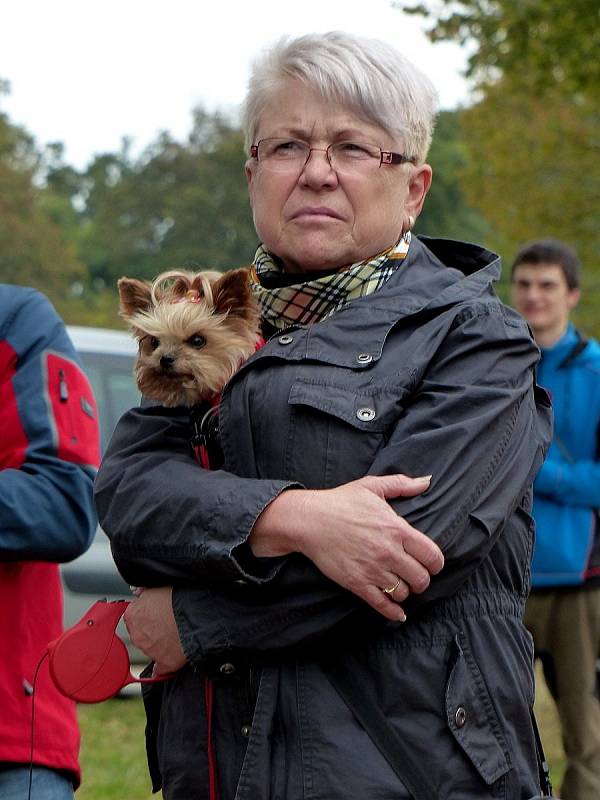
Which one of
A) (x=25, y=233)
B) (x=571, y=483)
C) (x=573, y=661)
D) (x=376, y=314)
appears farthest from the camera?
(x=25, y=233)

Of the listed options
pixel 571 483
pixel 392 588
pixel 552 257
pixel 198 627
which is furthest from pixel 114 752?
pixel 392 588

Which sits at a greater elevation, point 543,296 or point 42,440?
point 42,440

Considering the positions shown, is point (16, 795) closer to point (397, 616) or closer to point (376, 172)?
point (397, 616)

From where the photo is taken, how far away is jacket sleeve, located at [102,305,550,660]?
2.51 m

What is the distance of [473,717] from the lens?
254 centimetres

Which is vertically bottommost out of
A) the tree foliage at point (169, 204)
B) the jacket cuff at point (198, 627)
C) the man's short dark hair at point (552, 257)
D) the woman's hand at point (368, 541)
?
the tree foliage at point (169, 204)

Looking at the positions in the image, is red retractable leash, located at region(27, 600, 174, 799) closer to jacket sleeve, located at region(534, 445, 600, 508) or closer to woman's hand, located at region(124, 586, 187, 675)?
woman's hand, located at region(124, 586, 187, 675)

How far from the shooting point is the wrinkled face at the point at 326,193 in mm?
2863

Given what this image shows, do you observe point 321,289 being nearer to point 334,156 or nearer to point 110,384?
point 334,156

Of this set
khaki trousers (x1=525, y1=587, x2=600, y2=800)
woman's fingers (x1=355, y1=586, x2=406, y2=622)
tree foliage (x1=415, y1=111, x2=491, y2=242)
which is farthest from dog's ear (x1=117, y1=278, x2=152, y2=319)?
tree foliage (x1=415, y1=111, x2=491, y2=242)

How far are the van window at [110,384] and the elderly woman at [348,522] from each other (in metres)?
5.98

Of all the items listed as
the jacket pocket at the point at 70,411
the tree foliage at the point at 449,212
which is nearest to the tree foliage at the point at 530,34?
the jacket pocket at the point at 70,411

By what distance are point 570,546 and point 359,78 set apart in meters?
3.86

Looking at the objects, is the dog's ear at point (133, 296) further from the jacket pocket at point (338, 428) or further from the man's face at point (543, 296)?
the man's face at point (543, 296)
